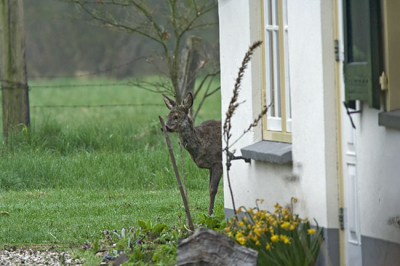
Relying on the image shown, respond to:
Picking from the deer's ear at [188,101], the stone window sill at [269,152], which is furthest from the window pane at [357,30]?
the deer's ear at [188,101]

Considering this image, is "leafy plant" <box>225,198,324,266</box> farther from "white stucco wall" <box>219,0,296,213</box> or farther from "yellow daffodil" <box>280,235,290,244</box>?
"white stucco wall" <box>219,0,296,213</box>

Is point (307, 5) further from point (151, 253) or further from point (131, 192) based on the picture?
point (131, 192)

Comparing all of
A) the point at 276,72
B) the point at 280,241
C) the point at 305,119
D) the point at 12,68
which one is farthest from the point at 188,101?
the point at 12,68

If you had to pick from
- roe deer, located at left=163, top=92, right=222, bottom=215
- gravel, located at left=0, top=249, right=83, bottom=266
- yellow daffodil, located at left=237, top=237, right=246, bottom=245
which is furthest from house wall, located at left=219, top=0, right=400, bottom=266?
roe deer, located at left=163, top=92, right=222, bottom=215

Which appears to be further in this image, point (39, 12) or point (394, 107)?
point (39, 12)

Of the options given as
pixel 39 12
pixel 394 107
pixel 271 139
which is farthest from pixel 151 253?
pixel 39 12

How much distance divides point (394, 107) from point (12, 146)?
8.17 meters

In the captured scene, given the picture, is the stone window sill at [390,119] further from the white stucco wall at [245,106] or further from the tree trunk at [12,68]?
the tree trunk at [12,68]

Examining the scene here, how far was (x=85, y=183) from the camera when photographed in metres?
10.8

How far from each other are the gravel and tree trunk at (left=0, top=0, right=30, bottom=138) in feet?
20.0

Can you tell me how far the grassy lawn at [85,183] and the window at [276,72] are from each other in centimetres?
209

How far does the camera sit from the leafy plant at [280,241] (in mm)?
5219

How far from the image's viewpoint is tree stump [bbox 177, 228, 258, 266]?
4.84 metres

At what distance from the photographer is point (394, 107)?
5141mm
